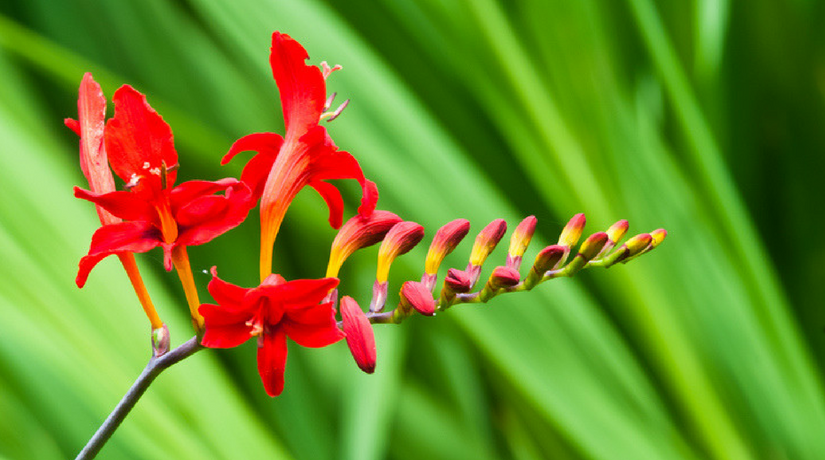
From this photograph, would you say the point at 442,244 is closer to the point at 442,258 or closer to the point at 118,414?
the point at 442,258

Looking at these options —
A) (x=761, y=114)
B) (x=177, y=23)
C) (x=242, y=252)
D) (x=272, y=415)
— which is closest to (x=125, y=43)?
(x=177, y=23)

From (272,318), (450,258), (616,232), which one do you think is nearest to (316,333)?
(272,318)

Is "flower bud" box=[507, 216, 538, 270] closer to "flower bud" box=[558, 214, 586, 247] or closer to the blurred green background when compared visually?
"flower bud" box=[558, 214, 586, 247]

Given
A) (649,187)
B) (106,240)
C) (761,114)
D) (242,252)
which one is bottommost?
(761,114)

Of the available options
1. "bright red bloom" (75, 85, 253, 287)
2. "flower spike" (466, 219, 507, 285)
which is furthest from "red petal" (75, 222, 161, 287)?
"flower spike" (466, 219, 507, 285)

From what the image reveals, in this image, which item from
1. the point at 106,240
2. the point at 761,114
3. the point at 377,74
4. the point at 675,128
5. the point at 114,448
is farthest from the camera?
the point at 761,114

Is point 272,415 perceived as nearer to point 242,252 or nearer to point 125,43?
point 242,252

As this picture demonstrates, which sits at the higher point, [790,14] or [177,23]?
[177,23]
